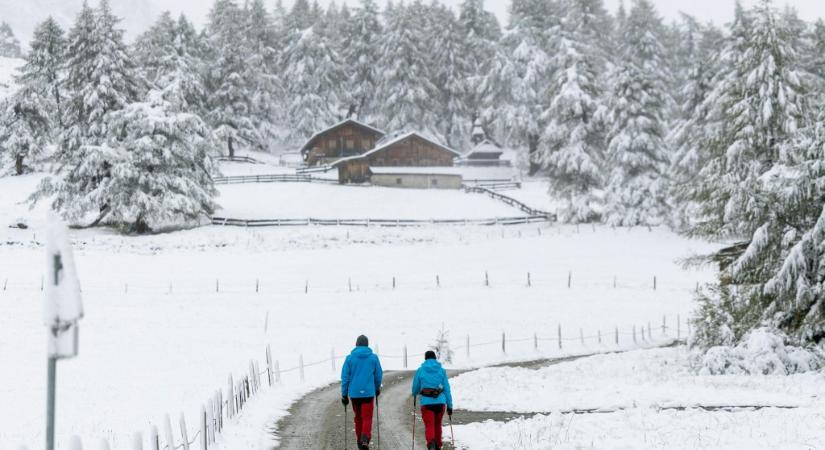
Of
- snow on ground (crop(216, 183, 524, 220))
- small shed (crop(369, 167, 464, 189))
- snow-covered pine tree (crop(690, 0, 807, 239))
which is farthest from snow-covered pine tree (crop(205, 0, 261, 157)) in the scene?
snow-covered pine tree (crop(690, 0, 807, 239))

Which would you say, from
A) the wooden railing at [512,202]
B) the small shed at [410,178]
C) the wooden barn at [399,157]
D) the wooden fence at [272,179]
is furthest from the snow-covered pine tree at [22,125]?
the wooden railing at [512,202]

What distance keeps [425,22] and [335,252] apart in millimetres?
55594

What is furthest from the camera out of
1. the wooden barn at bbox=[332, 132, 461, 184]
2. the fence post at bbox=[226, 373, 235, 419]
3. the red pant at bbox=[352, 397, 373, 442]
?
the wooden barn at bbox=[332, 132, 461, 184]

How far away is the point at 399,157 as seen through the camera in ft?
244

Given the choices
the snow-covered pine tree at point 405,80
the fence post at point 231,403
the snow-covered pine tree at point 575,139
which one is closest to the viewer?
the fence post at point 231,403

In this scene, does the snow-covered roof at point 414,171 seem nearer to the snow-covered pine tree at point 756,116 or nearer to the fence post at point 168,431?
the snow-covered pine tree at point 756,116

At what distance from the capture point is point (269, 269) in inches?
1661

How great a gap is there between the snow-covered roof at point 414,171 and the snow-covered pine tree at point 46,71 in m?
28.8

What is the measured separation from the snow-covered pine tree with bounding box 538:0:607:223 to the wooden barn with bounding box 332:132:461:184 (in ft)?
61.0

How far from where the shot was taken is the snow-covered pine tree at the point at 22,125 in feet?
216

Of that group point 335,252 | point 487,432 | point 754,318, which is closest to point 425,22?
point 335,252

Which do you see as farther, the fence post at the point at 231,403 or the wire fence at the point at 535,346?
the wire fence at the point at 535,346

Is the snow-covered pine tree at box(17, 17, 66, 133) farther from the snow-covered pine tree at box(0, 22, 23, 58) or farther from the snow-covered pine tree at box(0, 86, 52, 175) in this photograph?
the snow-covered pine tree at box(0, 22, 23, 58)

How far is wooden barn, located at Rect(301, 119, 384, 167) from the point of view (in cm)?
7956
